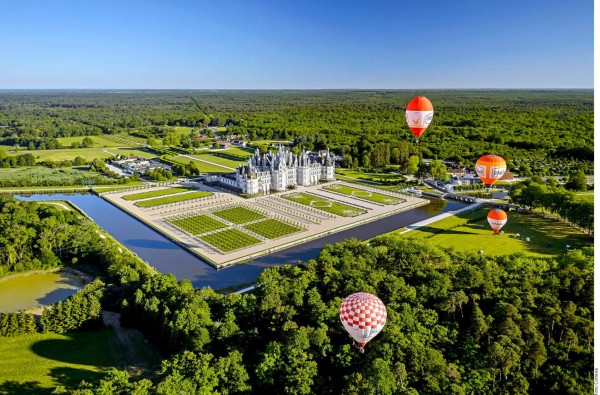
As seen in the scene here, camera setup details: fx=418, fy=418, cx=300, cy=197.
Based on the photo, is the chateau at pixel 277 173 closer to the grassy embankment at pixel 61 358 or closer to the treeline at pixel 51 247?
the treeline at pixel 51 247

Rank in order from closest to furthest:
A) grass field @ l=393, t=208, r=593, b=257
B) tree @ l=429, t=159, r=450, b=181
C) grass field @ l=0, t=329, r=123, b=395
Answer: grass field @ l=0, t=329, r=123, b=395, grass field @ l=393, t=208, r=593, b=257, tree @ l=429, t=159, r=450, b=181

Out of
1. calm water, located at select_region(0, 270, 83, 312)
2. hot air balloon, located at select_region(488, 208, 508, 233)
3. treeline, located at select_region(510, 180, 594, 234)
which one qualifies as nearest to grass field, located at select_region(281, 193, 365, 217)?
hot air balloon, located at select_region(488, 208, 508, 233)

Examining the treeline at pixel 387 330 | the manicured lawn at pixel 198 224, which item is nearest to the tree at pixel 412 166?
the manicured lawn at pixel 198 224

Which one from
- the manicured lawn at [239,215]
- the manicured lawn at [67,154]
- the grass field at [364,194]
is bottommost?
the manicured lawn at [239,215]

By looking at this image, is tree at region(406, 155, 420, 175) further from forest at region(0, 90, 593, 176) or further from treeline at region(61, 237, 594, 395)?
treeline at region(61, 237, 594, 395)

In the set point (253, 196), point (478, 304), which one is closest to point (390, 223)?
point (253, 196)

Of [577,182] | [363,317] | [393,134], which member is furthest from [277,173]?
[393,134]

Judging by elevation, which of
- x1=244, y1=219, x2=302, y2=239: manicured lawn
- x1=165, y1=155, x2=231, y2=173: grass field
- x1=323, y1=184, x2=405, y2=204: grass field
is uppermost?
x1=165, y1=155, x2=231, y2=173: grass field
